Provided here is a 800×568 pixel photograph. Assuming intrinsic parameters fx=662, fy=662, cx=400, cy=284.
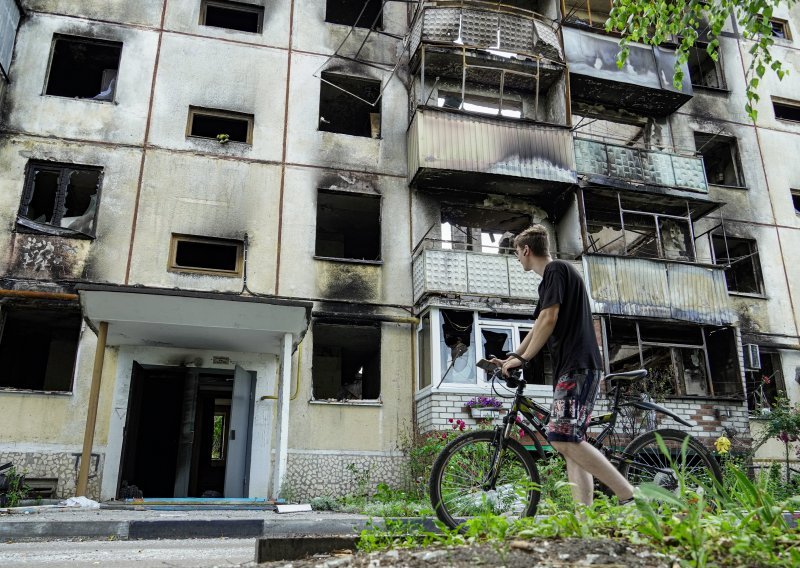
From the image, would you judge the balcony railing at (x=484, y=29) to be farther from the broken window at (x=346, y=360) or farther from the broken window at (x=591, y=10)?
Result: the broken window at (x=346, y=360)

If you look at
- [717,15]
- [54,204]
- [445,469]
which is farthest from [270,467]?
[717,15]

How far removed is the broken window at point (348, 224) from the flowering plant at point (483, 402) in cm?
399

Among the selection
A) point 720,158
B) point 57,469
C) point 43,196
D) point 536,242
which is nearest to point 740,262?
point 720,158

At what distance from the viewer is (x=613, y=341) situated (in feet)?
55.1

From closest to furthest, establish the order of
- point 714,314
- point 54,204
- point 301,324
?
point 301,324
point 54,204
point 714,314

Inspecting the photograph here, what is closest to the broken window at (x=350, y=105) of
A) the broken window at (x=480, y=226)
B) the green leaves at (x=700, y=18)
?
the broken window at (x=480, y=226)

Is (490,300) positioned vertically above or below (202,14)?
below

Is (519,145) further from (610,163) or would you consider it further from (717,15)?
(717,15)

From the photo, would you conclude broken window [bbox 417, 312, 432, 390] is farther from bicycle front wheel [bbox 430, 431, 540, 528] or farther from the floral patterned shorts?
the floral patterned shorts

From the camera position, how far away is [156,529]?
5.92m

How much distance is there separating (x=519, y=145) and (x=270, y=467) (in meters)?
9.19

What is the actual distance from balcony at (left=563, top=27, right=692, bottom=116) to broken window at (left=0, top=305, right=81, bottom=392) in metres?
13.9

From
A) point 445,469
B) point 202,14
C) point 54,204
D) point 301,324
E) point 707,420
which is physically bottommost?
point 445,469

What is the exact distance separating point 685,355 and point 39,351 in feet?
54.9
